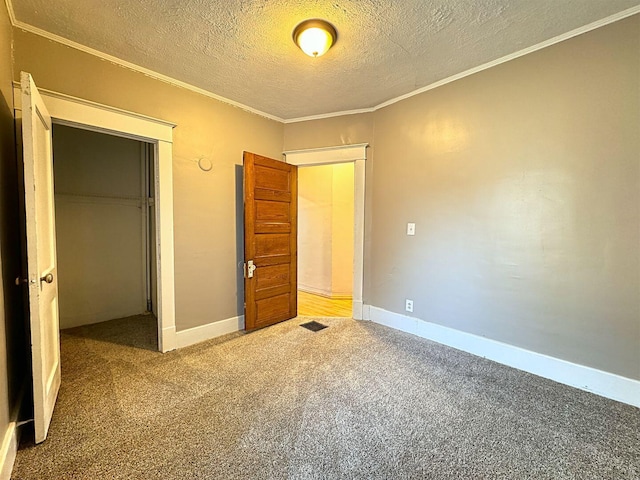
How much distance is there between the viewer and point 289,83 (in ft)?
9.12

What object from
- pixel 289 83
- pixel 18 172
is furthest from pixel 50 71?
pixel 289 83

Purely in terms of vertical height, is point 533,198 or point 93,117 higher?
point 93,117

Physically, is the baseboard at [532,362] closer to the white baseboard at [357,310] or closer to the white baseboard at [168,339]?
the white baseboard at [357,310]

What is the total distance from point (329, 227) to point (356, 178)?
1.81 m

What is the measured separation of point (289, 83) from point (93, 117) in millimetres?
1702

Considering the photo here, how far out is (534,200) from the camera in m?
2.29

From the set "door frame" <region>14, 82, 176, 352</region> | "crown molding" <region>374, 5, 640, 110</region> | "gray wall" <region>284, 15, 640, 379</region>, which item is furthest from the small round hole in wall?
"crown molding" <region>374, 5, 640, 110</region>

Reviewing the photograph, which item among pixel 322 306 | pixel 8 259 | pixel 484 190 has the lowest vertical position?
pixel 322 306

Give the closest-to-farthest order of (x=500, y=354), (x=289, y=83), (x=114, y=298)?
(x=500, y=354) < (x=289, y=83) < (x=114, y=298)

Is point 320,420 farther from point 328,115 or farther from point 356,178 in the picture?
point 328,115

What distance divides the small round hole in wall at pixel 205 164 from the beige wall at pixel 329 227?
2540 mm

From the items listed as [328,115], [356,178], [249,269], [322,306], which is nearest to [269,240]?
[249,269]

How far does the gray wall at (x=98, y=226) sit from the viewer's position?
3.30m

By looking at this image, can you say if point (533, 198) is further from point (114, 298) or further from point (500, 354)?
point (114, 298)
